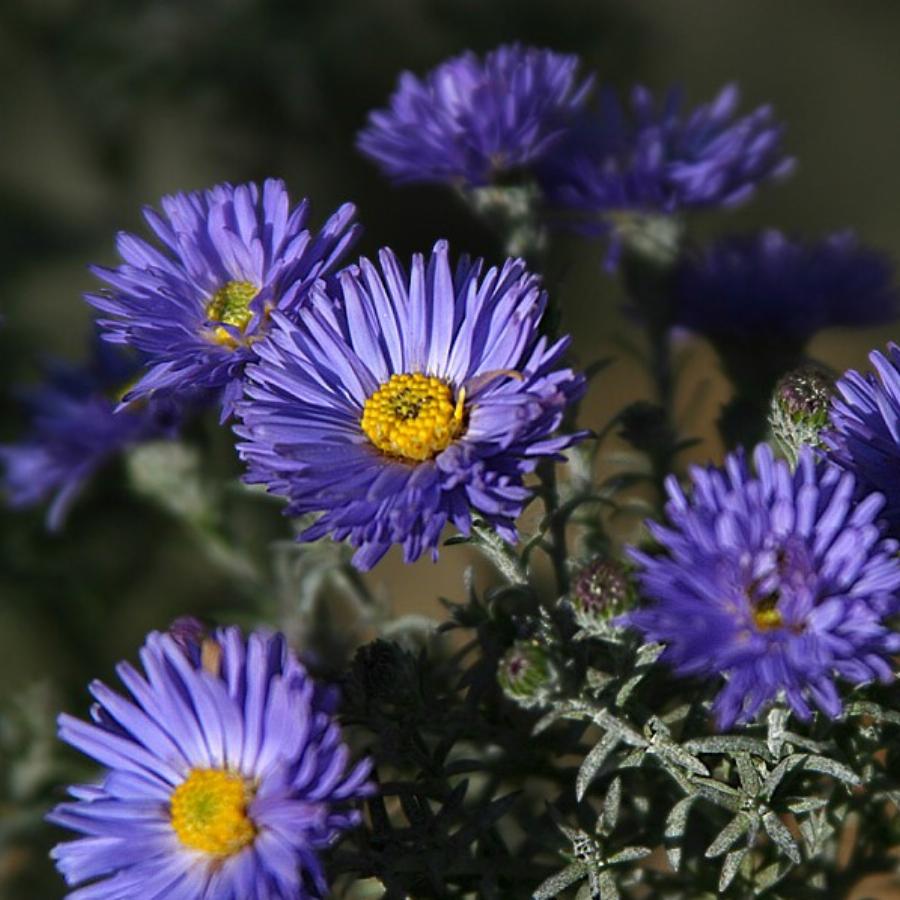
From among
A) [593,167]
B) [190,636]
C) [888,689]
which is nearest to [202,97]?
[593,167]

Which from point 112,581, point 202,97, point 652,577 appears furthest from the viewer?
point 202,97

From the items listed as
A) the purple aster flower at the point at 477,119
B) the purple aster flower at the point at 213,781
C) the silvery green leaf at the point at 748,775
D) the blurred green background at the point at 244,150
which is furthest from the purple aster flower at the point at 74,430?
the silvery green leaf at the point at 748,775

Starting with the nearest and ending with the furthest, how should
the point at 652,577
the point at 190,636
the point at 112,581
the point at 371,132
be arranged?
1. the point at 652,577
2. the point at 190,636
3. the point at 371,132
4. the point at 112,581

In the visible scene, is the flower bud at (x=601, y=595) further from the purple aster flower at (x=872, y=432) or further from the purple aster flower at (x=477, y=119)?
the purple aster flower at (x=477, y=119)

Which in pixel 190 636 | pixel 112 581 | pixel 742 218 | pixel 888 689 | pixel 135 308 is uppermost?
pixel 742 218

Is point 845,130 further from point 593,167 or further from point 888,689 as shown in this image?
point 888,689

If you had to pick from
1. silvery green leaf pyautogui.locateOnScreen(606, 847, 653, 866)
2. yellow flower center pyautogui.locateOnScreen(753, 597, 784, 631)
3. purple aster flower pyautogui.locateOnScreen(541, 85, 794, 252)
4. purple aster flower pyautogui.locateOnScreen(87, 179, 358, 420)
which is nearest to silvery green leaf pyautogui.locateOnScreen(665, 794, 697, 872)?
silvery green leaf pyautogui.locateOnScreen(606, 847, 653, 866)

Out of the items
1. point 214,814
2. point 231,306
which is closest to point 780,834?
point 214,814
